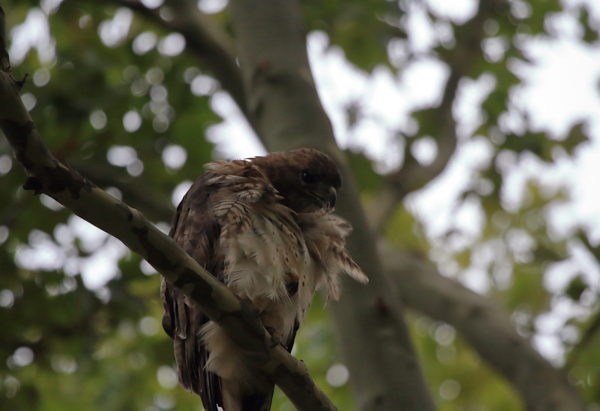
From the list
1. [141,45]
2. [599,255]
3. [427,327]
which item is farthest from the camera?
[427,327]

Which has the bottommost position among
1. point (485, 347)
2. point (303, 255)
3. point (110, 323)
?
point (485, 347)

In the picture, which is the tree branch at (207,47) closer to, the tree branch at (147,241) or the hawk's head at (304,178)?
the hawk's head at (304,178)

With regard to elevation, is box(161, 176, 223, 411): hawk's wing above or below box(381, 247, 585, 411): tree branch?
above

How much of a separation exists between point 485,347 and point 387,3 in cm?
273

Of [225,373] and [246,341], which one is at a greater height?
[246,341]

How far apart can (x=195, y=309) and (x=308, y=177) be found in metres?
1.10

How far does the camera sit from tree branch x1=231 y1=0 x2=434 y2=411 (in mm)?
4039

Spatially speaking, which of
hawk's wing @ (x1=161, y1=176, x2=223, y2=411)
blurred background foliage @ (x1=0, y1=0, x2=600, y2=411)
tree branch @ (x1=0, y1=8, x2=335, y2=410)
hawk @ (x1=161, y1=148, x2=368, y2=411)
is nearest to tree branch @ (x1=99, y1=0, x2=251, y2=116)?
blurred background foliage @ (x1=0, y1=0, x2=600, y2=411)

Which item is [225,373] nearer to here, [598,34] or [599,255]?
[599,255]

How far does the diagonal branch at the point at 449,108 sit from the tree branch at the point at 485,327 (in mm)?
673

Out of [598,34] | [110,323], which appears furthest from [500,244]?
[110,323]

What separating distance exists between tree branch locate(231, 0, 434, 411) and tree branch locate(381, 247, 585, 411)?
1441mm

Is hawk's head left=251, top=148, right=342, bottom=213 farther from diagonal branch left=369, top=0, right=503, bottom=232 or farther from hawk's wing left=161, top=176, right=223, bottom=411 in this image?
diagonal branch left=369, top=0, right=503, bottom=232

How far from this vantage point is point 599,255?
4.90m
